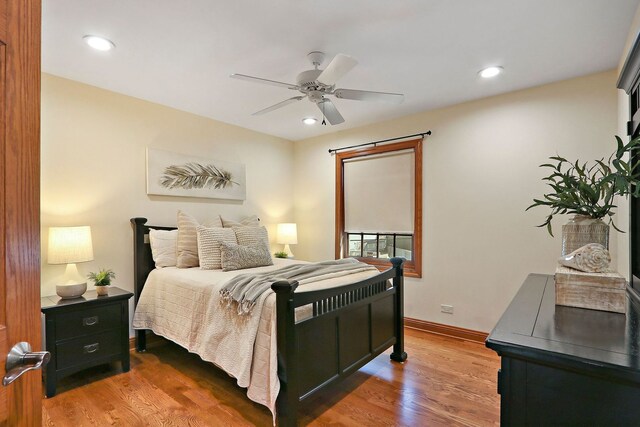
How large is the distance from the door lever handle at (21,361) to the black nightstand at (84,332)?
7.16 ft

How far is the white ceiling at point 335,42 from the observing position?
198 centimetres

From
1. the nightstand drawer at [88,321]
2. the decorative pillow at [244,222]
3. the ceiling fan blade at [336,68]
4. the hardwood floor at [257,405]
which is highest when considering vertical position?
the ceiling fan blade at [336,68]

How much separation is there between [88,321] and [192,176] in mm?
1761

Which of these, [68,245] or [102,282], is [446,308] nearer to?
[102,282]

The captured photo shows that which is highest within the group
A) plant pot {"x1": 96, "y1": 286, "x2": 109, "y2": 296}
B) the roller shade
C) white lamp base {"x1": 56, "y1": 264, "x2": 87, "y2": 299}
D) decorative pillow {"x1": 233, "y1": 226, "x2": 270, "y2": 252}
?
the roller shade

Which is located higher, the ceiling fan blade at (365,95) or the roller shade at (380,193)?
the ceiling fan blade at (365,95)

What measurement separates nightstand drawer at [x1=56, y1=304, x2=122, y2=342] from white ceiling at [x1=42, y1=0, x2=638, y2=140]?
1.96m

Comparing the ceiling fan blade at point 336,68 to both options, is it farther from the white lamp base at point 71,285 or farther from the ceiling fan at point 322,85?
the white lamp base at point 71,285

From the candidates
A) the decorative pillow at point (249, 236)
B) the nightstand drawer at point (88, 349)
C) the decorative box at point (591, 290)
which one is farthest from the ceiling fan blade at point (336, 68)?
the nightstand drawer at point (88, 349)

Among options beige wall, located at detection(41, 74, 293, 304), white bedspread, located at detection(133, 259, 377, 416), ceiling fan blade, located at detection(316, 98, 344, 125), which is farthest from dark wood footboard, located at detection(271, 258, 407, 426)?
beige wall, located at detection(41, 74, 293, 304)

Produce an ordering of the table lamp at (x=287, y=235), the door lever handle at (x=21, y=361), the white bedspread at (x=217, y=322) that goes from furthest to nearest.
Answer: the table lamp at (x=287, y=235), the white bedspread at (x=217, y=322), the door lever handle at (x=21, y=361)

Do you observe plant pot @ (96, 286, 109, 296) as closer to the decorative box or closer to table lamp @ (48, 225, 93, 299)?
table lamp @ (48, 225, 93, 299)

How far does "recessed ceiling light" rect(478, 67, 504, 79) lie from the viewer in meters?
2.75

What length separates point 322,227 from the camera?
4.80 meters
